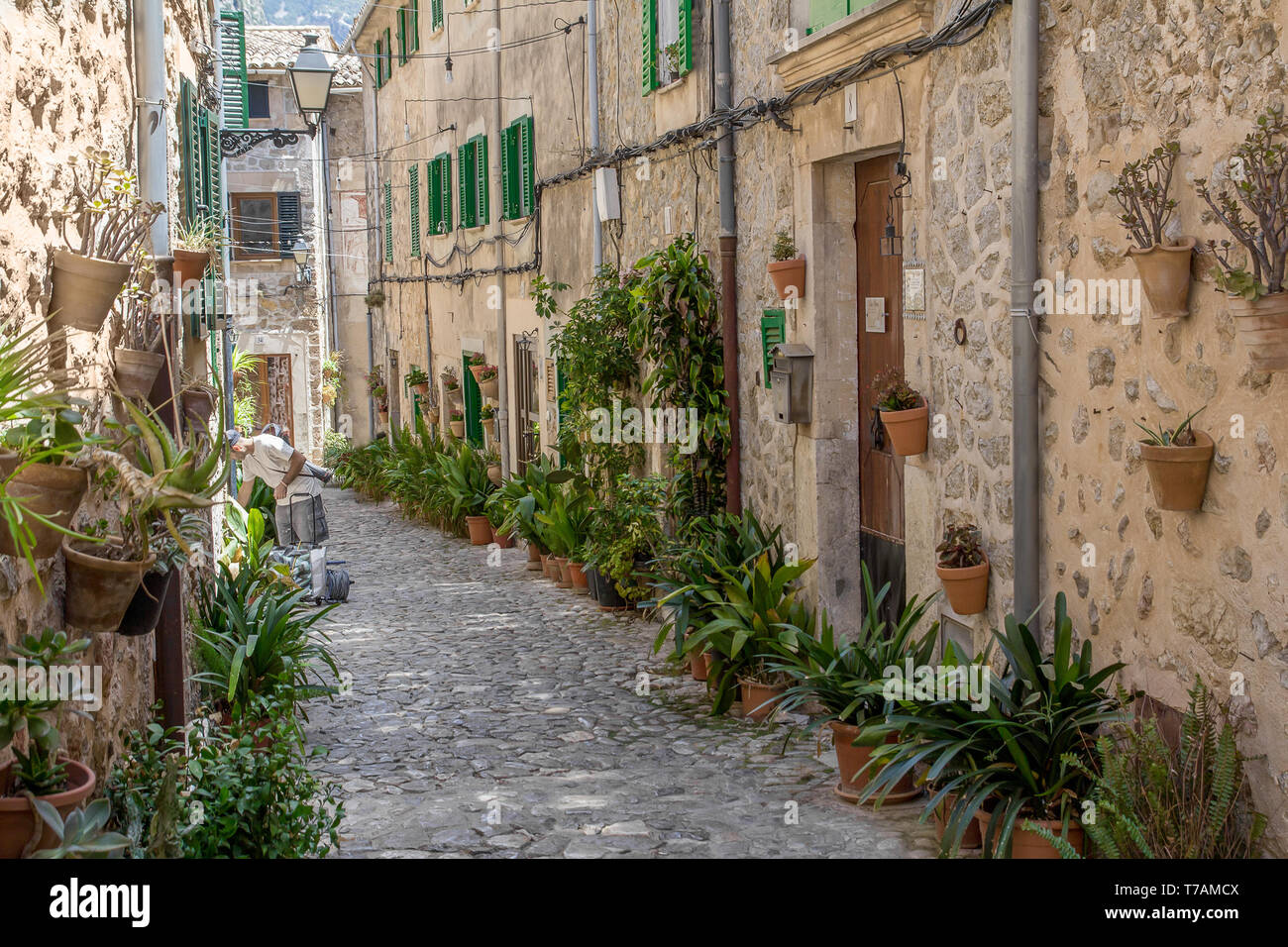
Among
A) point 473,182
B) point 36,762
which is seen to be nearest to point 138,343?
point 36,762

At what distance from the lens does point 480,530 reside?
14516 millimetres

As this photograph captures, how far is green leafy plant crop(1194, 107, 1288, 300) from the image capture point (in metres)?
3.66

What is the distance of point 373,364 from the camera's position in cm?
Answer: 2403

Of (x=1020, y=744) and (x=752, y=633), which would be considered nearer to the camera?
(x=1020, y=744)

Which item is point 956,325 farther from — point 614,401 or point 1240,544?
point 614,401

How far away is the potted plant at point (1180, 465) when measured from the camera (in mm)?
4141

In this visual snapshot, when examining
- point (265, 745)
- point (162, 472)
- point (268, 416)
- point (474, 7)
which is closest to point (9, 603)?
point (162, 472)

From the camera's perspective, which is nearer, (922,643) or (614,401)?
(922,643)

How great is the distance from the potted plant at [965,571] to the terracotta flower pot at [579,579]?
228 inches

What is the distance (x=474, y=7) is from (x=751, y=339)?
27.2 ft

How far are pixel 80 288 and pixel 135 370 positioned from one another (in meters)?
0.98

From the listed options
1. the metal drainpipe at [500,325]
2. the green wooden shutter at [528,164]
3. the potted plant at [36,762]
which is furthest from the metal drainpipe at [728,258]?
the metal drainpipe at [500,325]

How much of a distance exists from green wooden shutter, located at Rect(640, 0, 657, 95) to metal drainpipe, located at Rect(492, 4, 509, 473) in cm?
474

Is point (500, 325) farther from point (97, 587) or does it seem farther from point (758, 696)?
point (97, 587)
